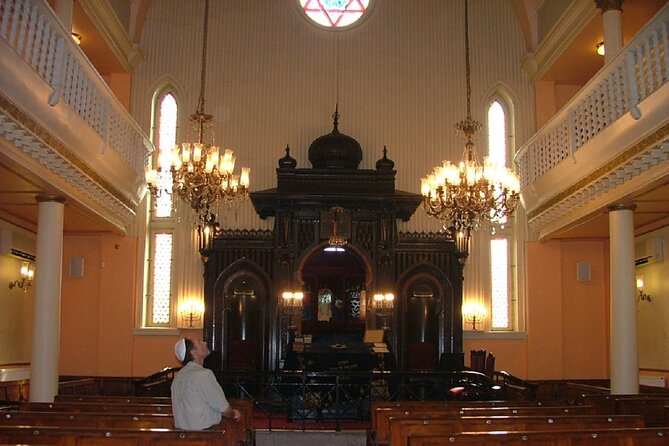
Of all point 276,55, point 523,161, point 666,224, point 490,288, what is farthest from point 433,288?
point 276,55

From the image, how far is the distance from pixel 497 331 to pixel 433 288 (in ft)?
6.75

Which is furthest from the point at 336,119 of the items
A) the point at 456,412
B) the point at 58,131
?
the point at 456,412

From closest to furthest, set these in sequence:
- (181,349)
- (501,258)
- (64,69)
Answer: (181,349) → (64,69) → (501,258)

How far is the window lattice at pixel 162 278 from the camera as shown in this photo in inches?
767

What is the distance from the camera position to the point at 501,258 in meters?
19.9

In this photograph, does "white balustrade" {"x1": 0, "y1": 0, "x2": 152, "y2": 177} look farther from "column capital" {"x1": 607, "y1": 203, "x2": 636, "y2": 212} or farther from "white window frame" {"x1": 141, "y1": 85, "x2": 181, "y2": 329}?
"column capital" {"x1": 607, "y1": 203, "x2": 636, "y2": 212}

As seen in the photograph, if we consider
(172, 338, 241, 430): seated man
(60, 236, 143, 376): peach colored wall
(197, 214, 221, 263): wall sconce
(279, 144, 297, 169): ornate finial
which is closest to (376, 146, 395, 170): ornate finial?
(279, 144, 297, 169): ornate finial

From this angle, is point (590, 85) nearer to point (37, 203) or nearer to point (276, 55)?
point (276, 55)

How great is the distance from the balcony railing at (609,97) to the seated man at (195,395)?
25.4 ft

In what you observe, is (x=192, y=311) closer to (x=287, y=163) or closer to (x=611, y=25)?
(x=287, y=163)

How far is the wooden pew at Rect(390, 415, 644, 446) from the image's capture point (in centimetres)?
828

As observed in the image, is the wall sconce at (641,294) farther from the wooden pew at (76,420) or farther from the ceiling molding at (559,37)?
the wooden pew at (76,420)

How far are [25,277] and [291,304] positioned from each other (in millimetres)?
6077

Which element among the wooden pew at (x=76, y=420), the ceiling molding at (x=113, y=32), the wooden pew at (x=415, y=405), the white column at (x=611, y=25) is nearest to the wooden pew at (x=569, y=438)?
the wooden pew at (x=76, y=420)
